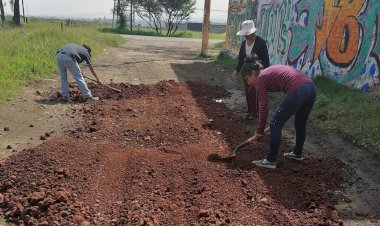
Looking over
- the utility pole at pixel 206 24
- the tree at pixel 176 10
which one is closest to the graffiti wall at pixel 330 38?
the utility pole at pixel 206 24

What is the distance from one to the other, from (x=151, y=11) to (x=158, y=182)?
43039mm

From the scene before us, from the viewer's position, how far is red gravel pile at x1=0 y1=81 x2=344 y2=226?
3668 mm

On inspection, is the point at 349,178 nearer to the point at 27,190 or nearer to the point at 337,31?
the point at 27,190

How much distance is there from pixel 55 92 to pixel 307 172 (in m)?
6.17

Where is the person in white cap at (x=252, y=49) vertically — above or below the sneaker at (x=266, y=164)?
above

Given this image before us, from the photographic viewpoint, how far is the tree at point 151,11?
147 feet

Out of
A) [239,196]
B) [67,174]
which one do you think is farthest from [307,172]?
[67,174]

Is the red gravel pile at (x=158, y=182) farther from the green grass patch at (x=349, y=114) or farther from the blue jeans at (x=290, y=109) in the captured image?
the green grass patch at (x=349, y=114)

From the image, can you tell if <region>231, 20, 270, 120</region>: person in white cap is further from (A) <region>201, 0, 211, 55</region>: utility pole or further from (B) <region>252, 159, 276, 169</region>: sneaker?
(A) <region>201, 0, 211, 55</region>: utility pole

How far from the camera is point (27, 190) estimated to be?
4039 millimetres

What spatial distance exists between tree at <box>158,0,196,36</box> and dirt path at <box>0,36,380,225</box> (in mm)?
37732

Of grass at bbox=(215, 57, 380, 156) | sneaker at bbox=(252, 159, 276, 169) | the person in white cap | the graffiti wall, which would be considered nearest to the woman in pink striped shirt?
sneaker at bbox=(252, 159, 276, 169)

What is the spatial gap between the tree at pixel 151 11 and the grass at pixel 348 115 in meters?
38.2

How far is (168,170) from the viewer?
181 inches
